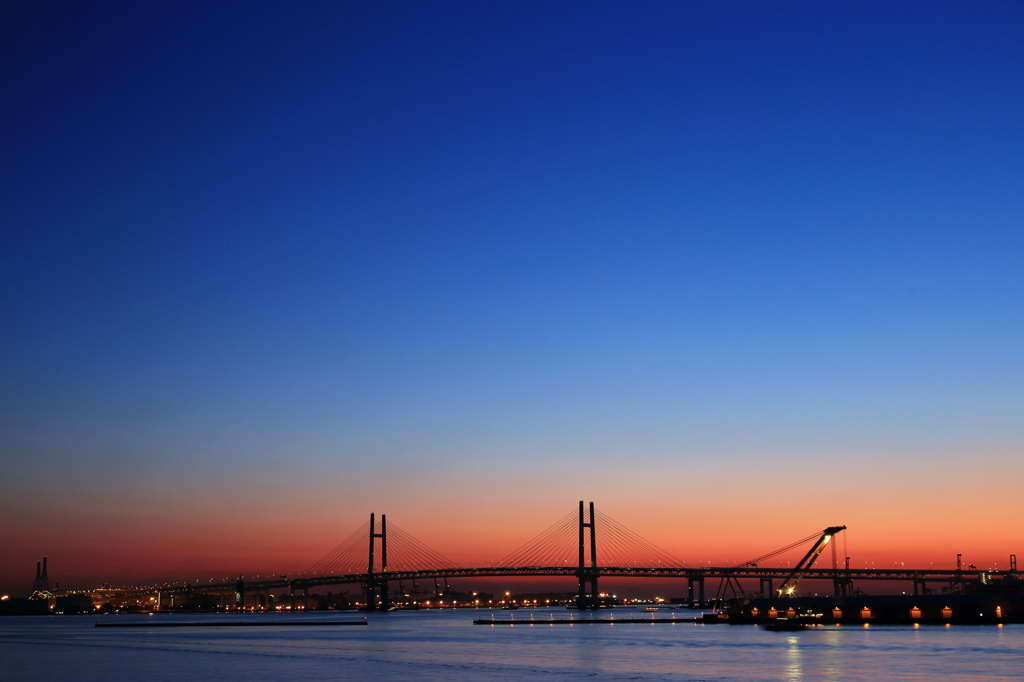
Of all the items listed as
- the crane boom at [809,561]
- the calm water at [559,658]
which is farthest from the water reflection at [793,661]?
the crane boom at [809,561]

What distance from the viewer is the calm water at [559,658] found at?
4088cm

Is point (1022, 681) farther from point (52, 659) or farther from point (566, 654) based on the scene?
point (52, 659)

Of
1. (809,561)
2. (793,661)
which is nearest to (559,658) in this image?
(793,661)

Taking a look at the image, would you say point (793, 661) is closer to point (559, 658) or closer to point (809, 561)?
point (559, 658)

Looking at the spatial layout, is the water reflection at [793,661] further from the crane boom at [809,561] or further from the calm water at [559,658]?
the crane boom at [809,561]

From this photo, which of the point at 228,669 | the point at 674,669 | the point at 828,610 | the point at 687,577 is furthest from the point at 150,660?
the point at 687,577

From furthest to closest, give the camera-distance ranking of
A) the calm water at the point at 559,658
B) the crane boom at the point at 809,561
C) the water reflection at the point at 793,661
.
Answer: the crane boom at the point at 809,561
the calm water at the point at 559,658
the water reflection at the point at 793,661

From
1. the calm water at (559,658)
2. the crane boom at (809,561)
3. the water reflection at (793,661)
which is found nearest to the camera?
the water reflection at (793,661)

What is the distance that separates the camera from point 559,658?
5191 centimetres

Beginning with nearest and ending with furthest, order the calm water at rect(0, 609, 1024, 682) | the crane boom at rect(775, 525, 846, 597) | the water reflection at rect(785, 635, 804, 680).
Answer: the water reflection at rect(785, 635, 804, 680)
the calm water at rect(0, 609, 1024, 682)
the crane boom at rect(775, 525, 846, 597)

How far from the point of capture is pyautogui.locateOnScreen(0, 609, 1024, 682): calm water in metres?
40.9

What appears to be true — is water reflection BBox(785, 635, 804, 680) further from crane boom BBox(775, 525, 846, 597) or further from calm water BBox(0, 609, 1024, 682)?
crane boom BBox(775, 525, 846, 597)

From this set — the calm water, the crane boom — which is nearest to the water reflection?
the calm water

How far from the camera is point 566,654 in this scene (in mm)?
55062
